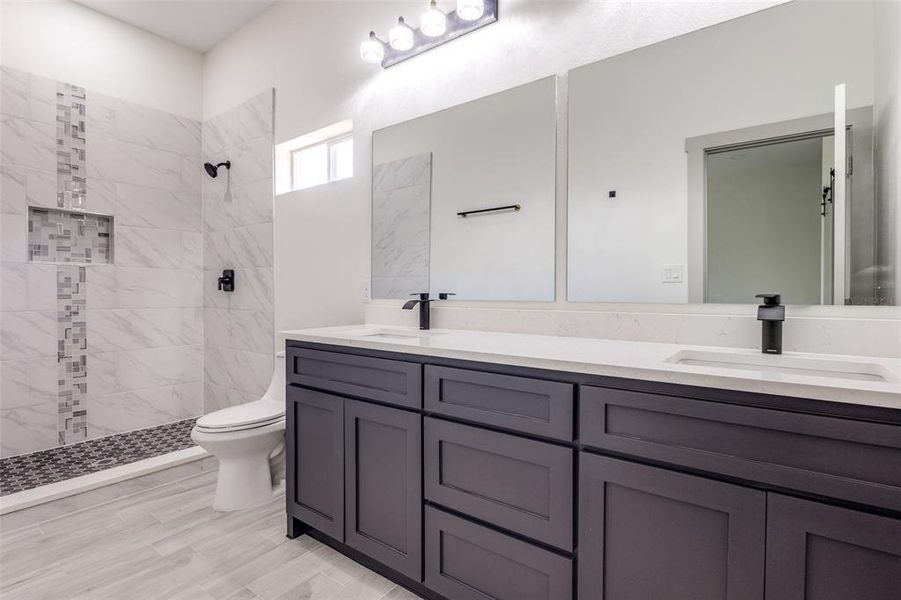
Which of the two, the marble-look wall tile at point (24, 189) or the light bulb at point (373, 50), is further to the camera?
the marble-look wall tile at point (24, 189)

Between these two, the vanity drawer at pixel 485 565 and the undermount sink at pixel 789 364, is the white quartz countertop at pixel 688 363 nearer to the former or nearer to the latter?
the undermount sink at pixel 789 364

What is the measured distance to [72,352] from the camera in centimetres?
295

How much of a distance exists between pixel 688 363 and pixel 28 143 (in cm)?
383

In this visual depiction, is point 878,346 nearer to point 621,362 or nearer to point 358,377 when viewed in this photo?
point 621,362

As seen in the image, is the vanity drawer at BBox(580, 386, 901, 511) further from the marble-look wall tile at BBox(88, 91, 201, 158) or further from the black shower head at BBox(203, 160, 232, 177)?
the marble-look wall tile at BBox(88, 91, 201, 158)

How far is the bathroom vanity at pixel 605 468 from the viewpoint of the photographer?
869mm

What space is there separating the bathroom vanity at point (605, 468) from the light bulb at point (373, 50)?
147 cm

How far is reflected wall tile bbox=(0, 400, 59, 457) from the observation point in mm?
2695

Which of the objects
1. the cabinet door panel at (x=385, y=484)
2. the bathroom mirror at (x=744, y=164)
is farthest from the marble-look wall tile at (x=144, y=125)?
the bathroom mirror at (x=744, y=164)

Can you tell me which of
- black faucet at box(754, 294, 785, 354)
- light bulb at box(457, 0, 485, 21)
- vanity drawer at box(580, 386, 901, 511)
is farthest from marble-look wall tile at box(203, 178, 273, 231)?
black faucet at box(754, 294, 785, 354)

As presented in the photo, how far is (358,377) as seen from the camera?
168 centimetres

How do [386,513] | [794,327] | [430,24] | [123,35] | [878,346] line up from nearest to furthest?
[878,346], [794,327], [386,513], [430,24], [123,35]

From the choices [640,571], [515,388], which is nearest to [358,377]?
[515,388]

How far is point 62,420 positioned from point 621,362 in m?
3.51
